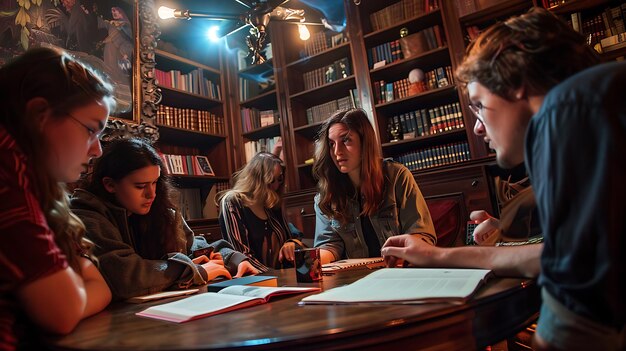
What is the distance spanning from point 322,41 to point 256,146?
1.28 metres

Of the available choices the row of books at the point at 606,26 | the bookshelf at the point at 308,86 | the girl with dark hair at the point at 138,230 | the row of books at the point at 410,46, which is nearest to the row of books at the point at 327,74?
the bookshelf at the point at 308,86

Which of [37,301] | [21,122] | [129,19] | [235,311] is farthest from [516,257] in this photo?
[129,19]

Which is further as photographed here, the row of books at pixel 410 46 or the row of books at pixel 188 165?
the row of books at pixel 188 165

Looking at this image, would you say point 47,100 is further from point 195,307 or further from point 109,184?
point 109,184

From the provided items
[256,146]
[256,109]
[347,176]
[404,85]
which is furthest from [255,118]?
[347,176]

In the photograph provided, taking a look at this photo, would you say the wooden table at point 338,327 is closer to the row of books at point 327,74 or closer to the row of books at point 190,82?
the row of books at point 327,74

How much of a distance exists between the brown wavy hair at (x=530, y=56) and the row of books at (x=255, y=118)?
131 inches

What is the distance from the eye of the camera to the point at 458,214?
2523mm

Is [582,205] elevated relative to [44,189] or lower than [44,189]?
lower

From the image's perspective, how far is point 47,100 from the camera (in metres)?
0.82

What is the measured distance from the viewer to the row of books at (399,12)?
304cm

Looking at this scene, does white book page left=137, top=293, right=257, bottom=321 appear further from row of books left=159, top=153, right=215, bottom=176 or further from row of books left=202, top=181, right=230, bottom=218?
row of books left=202, top=181, right=230, bottom=218

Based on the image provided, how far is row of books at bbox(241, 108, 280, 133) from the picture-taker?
3973mm

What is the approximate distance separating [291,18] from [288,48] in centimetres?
118
